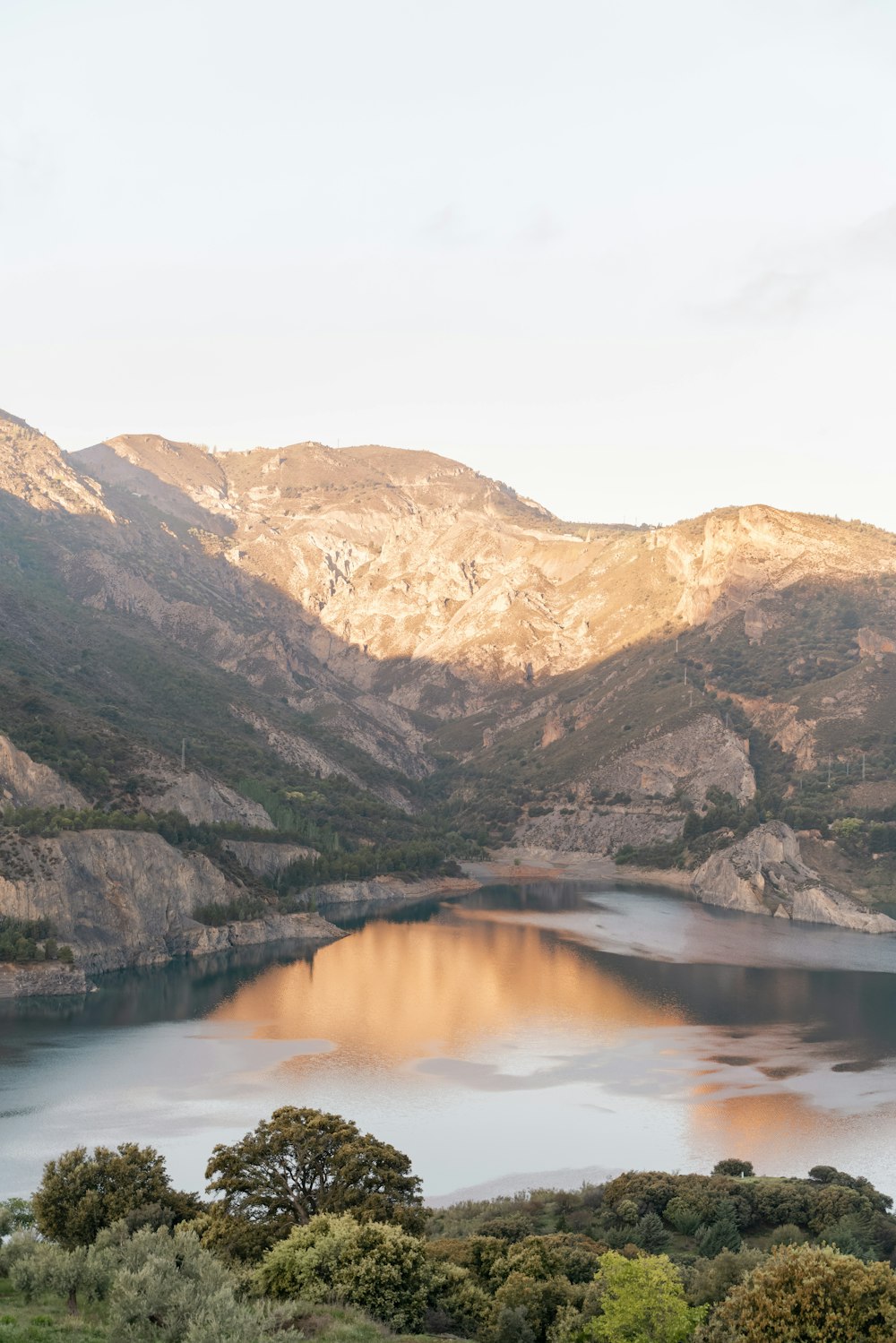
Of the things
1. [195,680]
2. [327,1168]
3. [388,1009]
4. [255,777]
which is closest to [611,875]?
[255,777]

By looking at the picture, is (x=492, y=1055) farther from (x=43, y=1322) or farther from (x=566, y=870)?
(x=566, y=870)

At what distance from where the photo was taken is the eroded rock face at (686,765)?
7111 inches

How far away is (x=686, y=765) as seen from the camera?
187000mm

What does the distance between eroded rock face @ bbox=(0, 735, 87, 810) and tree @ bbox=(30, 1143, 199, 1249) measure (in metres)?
69.6

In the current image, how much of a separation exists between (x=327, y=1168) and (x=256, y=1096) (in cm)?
2744

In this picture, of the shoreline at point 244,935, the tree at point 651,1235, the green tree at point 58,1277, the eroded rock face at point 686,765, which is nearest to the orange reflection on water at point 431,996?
the shoreline at point 244,935

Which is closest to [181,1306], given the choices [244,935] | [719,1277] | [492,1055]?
[719,1277]

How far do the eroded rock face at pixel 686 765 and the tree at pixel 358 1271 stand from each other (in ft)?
491

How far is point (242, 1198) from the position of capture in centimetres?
3847

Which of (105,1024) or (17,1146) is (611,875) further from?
(17,1146)

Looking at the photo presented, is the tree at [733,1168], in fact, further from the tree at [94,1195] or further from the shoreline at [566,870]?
the shoreline at [566,870]

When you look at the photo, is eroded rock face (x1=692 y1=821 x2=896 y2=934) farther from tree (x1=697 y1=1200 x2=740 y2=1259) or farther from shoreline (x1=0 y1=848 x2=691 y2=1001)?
tree (x1=697 y1=1200 x2=740 y2=1259)

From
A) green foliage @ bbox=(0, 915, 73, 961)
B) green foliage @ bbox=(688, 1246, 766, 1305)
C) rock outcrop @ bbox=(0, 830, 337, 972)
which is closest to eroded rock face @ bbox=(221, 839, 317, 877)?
rock outcrop @ bbox=(0, 830, 337, 972)

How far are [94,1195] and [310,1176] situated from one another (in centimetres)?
690
